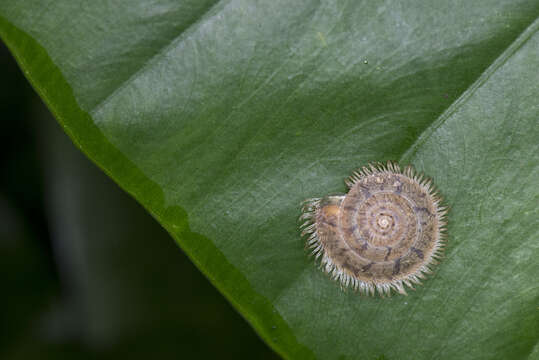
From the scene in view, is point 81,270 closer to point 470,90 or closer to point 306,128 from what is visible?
point 306,128

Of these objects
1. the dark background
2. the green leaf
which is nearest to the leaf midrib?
the green leaf

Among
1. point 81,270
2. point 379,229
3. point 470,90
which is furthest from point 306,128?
point 81,270

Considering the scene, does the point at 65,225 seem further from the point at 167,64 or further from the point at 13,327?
the point at 167,64

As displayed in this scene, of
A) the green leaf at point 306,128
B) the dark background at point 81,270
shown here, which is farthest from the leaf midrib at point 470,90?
the dark background at point 81,270

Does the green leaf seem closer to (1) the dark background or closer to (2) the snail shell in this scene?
(2) the snail shell

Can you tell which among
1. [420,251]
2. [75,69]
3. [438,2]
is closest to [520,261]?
[420,251]
